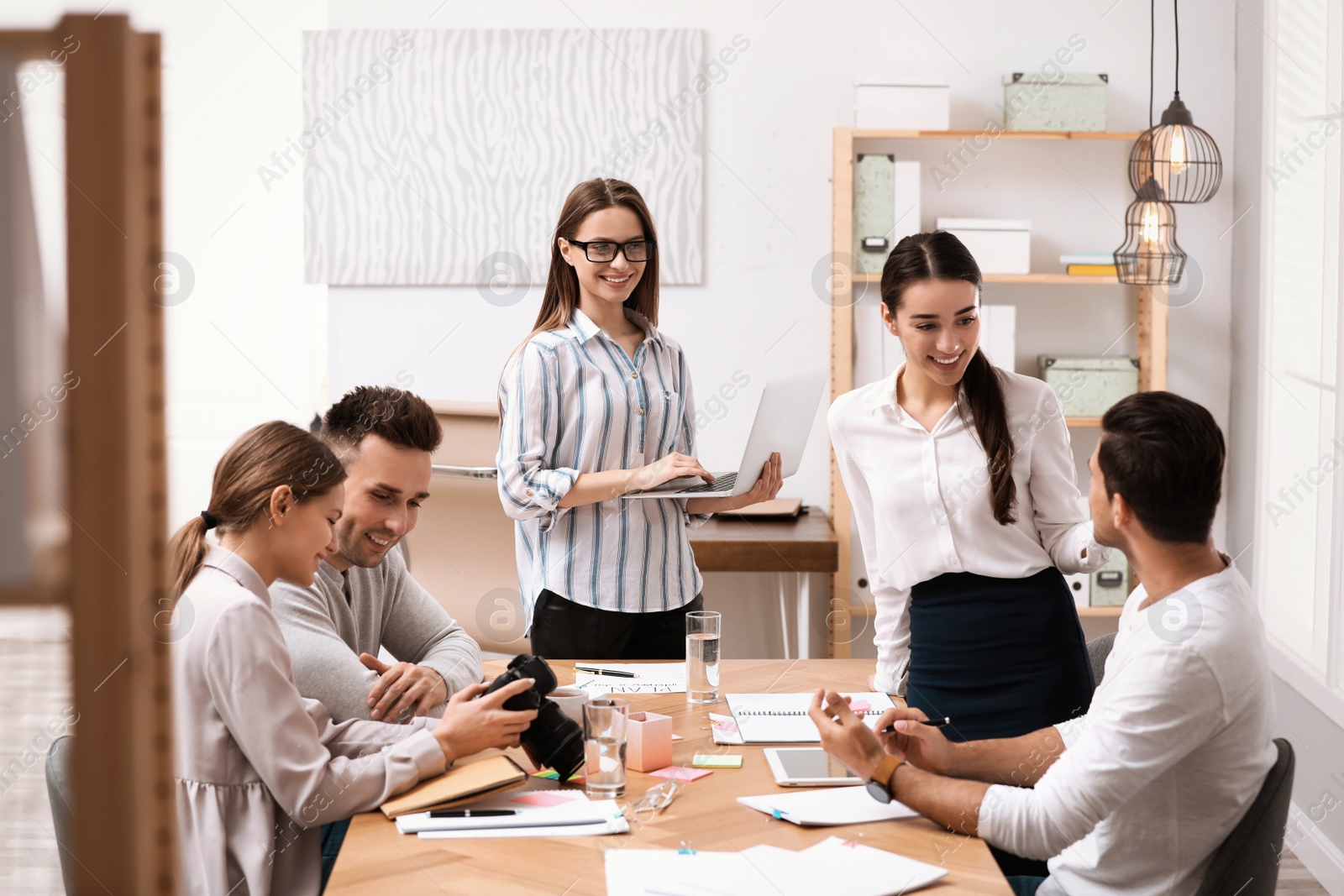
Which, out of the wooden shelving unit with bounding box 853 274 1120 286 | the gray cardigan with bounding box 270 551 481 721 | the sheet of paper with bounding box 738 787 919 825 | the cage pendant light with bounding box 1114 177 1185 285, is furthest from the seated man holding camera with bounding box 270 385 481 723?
the cage pendant light with bounding box 1114 177 1185 285

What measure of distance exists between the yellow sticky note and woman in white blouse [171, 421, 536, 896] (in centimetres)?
25

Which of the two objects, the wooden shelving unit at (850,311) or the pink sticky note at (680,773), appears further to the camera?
the wooden shelving unit at (850,311)

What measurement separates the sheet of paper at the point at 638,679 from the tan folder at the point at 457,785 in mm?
406

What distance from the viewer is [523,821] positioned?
1.26m

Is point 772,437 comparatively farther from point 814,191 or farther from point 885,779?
point 814,191

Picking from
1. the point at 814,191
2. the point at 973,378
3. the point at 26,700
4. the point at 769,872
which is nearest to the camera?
the point at 26,700

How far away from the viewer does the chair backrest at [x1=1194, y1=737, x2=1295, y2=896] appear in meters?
1.17

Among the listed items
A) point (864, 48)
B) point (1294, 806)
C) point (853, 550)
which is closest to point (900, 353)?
point (853, 550)

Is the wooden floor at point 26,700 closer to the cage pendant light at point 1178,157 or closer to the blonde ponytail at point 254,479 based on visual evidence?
the blonde ponytail at point 254,479

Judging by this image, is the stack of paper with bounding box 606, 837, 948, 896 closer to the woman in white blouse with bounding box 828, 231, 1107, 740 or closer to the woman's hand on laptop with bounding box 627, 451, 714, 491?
the woman in white blouse with bounding box 828, 231, 1107, 740

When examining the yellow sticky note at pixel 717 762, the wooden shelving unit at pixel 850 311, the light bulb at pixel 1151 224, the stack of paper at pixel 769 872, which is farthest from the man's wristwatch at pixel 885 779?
the light bulb at pixel 1151 224

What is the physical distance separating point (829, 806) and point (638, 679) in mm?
606

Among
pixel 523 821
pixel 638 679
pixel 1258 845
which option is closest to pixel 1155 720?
pixel 1258 845

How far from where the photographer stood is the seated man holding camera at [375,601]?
1.51 m
